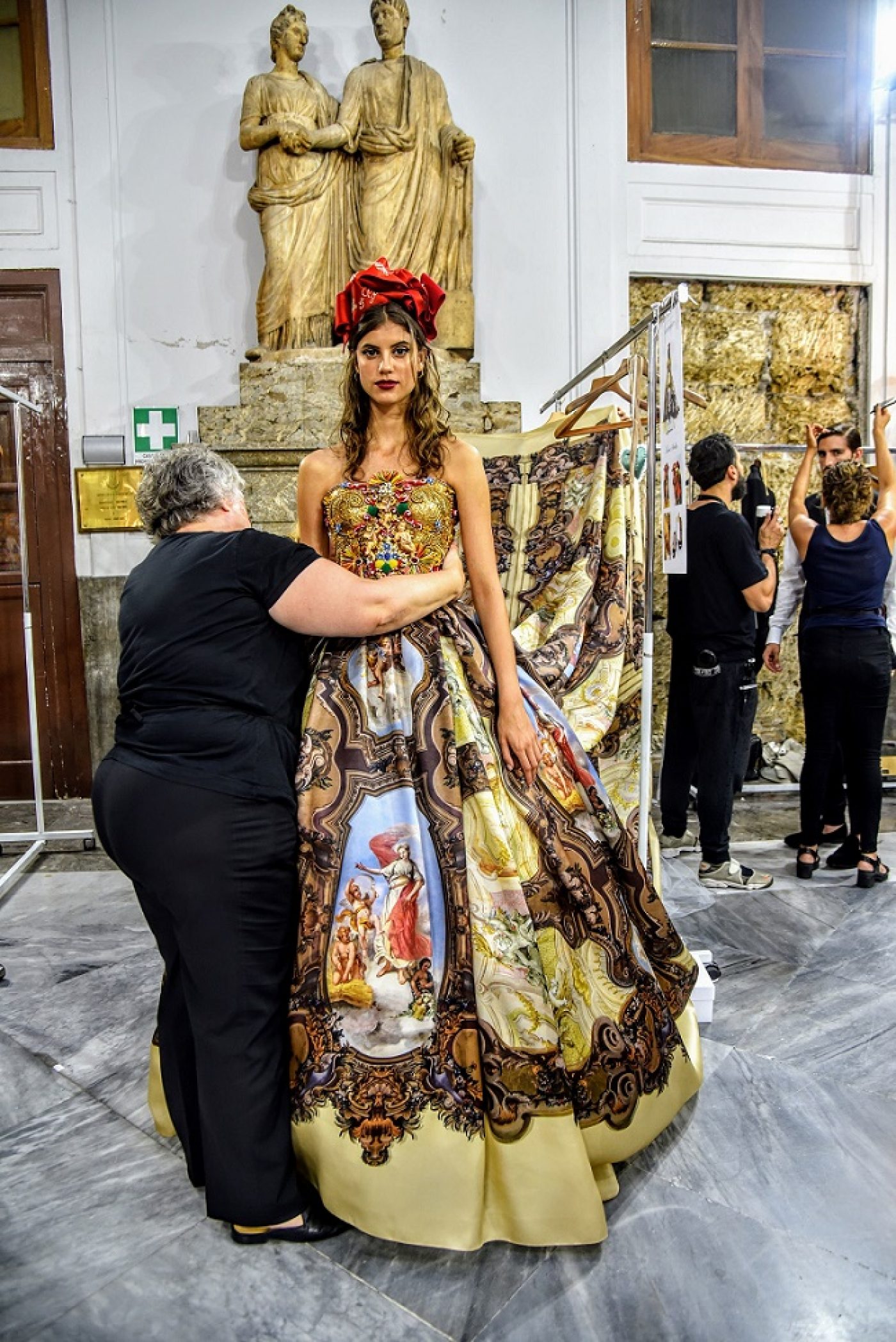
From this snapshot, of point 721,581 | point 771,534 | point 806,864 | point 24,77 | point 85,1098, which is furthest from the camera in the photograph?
point 24,77

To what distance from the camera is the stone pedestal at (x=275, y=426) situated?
4125mm

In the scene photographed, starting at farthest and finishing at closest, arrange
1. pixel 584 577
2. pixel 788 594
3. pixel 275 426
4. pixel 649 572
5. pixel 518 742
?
pixel 275 426, pixel 788 594, pixel 584 577, pixel 649 572, pixel 518 742

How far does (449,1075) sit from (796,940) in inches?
66.8

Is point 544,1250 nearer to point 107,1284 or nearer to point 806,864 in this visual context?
point 107,1284

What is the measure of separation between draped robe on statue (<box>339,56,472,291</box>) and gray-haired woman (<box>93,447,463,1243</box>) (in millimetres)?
3312

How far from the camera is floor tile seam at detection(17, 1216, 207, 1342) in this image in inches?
54.7

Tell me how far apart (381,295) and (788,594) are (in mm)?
2363

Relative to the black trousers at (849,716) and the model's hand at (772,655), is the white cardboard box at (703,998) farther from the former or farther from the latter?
the model's hand at (772,655)

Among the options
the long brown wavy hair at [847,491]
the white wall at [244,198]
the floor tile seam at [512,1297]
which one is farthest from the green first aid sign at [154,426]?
the floor tile seam at [512,1297]

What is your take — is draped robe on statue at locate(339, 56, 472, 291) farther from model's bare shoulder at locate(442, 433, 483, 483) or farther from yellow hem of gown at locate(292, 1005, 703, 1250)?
yellow hem of gown at locate(292, 1005, 703, 1250)

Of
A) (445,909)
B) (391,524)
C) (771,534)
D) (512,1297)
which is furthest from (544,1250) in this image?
(771,534)

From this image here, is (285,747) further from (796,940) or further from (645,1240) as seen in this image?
(796,940)

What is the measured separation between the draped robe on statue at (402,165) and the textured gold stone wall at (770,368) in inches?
43.9

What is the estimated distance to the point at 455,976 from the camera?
5.15 feet
